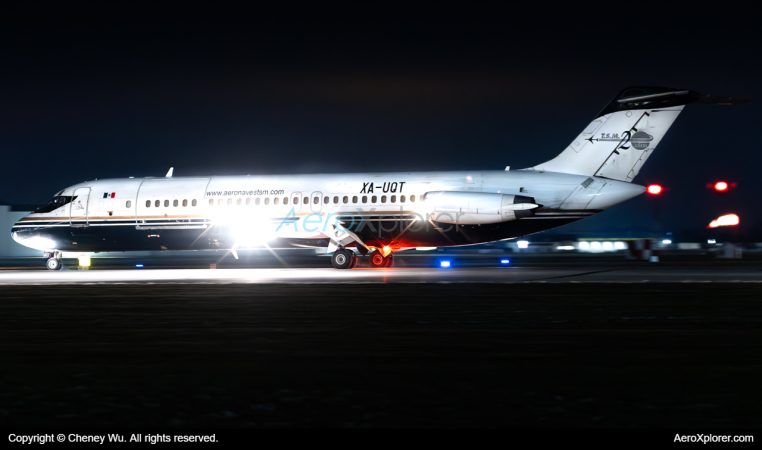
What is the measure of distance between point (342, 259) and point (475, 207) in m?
6.19

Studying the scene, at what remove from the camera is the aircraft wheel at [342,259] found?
3328 cm

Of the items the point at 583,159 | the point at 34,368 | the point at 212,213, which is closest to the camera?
the point at 34,368

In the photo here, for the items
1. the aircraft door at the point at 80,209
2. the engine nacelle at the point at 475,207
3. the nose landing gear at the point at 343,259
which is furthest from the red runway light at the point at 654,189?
the aircraft door at the point at 80,209

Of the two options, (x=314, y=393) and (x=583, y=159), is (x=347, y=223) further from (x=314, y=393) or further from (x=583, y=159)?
(x=314, y=393)

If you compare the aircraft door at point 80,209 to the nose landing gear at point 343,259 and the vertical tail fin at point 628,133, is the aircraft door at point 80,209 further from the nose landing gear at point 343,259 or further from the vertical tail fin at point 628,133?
the vertical tail fin at point 628,133

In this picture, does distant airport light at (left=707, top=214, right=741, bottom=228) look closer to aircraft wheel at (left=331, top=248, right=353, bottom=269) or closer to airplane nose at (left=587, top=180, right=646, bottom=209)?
airplane nose at (left=587, top=180, right=646, bottom=209)

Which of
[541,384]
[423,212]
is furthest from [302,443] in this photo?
[423,212]

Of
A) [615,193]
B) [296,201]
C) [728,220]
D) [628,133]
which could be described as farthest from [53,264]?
[728,220]

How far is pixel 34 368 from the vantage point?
8812mm

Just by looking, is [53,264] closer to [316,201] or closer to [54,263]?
[54,263]

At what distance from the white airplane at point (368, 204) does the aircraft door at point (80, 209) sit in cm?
5

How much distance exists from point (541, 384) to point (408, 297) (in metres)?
10.8

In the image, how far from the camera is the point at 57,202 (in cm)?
3716

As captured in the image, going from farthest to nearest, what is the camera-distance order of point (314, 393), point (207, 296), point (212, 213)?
point (212, 213)
point (207, 296)
point (314, 393)
